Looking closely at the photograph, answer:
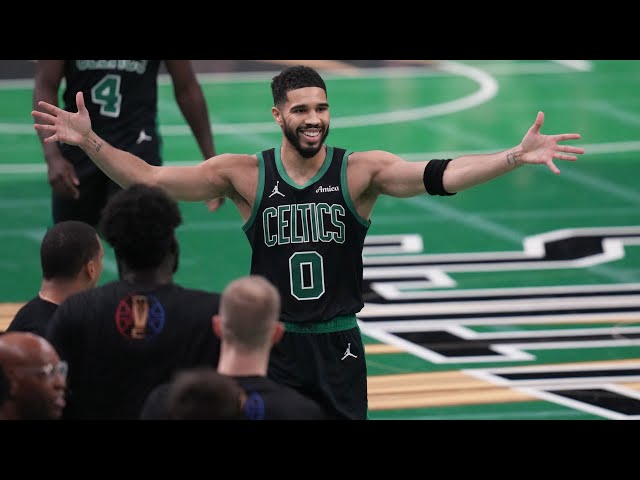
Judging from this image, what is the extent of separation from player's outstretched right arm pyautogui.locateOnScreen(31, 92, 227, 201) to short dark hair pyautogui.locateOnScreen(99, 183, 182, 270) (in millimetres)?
1522

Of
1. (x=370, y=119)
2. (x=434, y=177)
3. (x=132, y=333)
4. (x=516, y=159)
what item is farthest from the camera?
(x=370, y=119)

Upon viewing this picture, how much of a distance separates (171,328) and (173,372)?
162 mm

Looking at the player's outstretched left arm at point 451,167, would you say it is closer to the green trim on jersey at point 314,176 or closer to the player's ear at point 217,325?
the green trim on jersey at point 314,176

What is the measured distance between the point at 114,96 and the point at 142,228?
11.6 ft

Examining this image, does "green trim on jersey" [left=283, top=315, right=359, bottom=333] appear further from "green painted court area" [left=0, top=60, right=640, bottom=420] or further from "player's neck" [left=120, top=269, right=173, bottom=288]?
"green painted court area" [left=0, top=60, right=640, bottom=420]

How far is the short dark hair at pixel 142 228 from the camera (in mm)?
5020

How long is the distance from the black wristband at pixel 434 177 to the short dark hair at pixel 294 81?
2.20 ft

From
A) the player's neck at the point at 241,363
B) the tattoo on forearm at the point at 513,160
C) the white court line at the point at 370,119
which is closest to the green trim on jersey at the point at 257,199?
the tattoo on forearm at the point at 513,160

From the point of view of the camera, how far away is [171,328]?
4.90 metres

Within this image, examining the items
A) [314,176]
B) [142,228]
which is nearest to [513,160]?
[314,176]

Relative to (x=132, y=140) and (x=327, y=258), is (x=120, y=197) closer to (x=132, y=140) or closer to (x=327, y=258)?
(x=327, y=258)

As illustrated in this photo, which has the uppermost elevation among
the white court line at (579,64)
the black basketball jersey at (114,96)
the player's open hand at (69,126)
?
the white court line at (579,64)

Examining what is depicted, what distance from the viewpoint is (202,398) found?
4109 mm

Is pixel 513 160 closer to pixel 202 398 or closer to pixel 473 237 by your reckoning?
pixel 202 398
